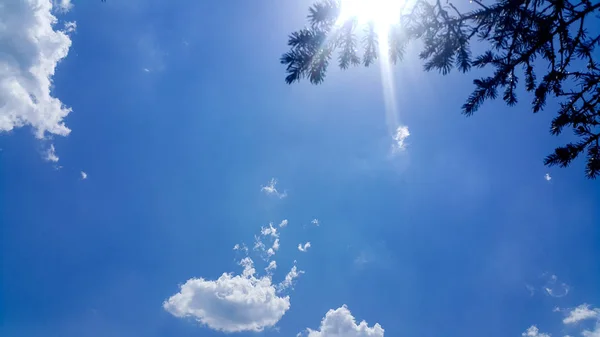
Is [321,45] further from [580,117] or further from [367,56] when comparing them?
[580,117]

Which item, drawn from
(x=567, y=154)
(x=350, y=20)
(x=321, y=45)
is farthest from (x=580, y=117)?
(x=321, y=45)

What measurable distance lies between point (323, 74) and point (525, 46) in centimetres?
297

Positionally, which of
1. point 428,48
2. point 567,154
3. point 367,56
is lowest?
point 567,154

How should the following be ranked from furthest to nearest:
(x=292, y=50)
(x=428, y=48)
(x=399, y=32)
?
1. (x=428, y=48)
2. (x=399, y=32)
3. (x=292, y=50)

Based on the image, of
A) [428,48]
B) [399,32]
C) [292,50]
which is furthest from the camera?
[428,48]

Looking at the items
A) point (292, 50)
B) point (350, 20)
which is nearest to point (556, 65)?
point (350, 20)

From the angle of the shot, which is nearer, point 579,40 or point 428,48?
point 579,40

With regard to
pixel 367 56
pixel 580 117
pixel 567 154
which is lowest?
pixel 567 154

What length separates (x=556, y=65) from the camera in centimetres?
432

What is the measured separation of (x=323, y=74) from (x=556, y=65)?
3.39 metres

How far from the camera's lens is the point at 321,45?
4062mm

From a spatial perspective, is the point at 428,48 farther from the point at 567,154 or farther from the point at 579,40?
the point at 567,154

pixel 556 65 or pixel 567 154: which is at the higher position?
pixel 556 65

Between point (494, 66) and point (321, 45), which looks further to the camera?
point (494, 66)
